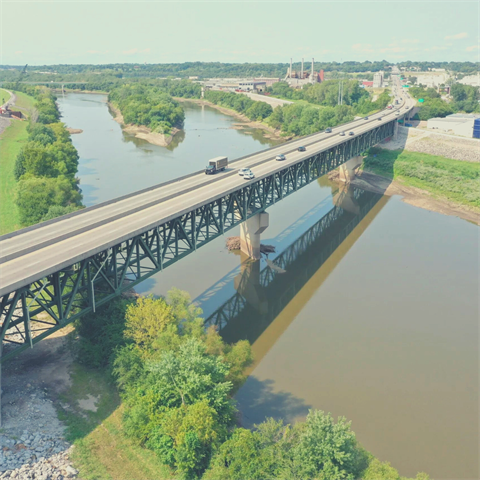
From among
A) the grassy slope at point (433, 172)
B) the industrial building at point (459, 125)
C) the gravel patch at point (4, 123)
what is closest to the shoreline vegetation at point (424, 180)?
the grassy slope at point (433, 172)

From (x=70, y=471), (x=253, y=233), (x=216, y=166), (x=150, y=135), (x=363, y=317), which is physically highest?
(x=216, y=166)

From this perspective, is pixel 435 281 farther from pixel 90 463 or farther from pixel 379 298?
pixel 90 463

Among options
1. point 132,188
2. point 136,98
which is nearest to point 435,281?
point 132,188

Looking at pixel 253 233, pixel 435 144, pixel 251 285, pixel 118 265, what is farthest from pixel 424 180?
pixel 118 265

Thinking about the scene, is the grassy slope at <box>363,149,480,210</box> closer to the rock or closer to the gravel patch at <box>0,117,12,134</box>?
the rock

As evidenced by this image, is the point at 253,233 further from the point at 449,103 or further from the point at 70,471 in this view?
the point at 449,103

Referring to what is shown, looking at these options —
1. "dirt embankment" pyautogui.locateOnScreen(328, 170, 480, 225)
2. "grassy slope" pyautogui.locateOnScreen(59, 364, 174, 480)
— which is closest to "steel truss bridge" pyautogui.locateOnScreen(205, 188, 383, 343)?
"grassy slope" pyautogui.locateOnScreen(59, 364, 174, 480)

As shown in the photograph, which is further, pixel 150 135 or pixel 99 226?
pixel 150 135

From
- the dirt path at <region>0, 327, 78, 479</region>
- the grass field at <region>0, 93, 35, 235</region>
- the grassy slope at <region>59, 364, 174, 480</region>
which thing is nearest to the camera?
the dirt path at <region>0, 327, 78, 479</region>
